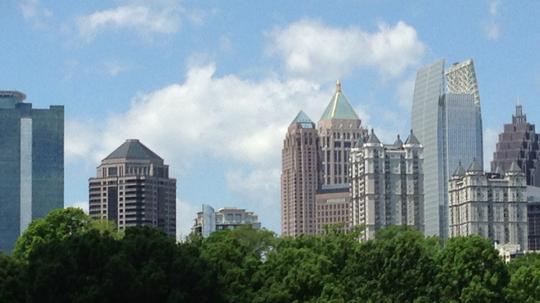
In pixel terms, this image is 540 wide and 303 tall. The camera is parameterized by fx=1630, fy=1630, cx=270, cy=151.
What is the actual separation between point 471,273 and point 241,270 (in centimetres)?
1860

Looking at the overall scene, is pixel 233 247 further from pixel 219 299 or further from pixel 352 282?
pixel 219 299

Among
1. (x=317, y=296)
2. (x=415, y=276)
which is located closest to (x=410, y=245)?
(x=415, y=276)

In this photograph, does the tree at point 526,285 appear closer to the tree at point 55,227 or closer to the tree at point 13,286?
the tree at point 55,227

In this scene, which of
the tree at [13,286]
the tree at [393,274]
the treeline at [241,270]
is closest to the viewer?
the treeline at [241,270]

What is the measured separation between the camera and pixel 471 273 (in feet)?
361

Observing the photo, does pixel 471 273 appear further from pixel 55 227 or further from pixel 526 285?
pixel 55 227

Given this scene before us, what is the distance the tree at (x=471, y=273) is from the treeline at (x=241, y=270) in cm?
7

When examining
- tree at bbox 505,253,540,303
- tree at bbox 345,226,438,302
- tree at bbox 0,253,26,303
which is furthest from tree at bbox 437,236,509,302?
tree at bbox 0,253,26,303

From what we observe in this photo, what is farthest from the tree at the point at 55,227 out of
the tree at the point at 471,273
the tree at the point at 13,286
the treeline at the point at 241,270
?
the tree at the point at 13,286

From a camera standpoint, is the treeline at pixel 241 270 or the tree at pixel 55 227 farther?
the tree at pixel 55 227

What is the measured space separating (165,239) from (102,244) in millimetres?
4880

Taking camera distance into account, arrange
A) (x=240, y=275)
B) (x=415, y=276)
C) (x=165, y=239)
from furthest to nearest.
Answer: (x=415, y=276) → (x=240, y=275) → (x=165, y=239)

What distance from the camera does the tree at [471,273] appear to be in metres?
107

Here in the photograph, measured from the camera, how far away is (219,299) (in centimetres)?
8400
